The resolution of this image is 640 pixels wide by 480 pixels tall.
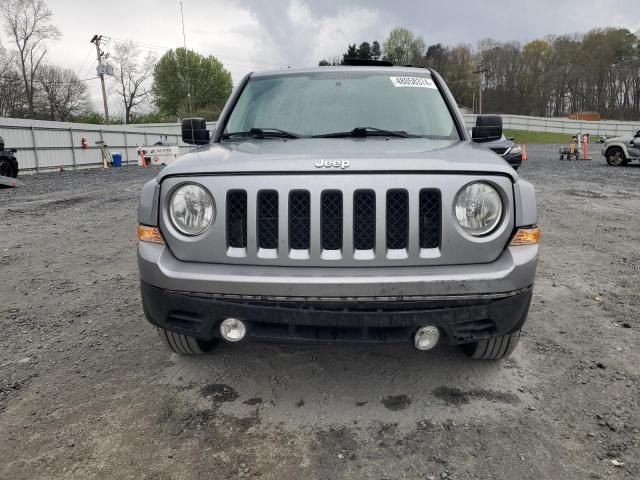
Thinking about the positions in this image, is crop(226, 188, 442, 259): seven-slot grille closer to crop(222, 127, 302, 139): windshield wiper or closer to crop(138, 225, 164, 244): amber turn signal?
crop(138, 225, 164, 244): amber turn signal

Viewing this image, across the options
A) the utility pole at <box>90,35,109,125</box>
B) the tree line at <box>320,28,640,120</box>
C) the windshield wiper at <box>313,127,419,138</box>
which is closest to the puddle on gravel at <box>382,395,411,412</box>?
the windshield wiper at <box>313,127,419,138</box>

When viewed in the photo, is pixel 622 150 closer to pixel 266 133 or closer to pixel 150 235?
pixel 266 133

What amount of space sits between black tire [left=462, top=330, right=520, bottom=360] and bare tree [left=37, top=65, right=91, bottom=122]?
5331cm

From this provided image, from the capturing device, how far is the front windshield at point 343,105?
3.08 meters

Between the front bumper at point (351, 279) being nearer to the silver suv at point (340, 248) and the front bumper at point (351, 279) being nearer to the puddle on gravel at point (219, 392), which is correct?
the silver suv at point (340, 248)

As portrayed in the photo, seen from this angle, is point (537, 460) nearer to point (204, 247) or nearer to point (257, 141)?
point (204, 247)

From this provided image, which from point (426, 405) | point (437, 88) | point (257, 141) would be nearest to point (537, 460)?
point (426, 405)

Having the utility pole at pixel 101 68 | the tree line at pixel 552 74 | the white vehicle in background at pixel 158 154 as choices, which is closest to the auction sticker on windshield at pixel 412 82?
the white vehicle in background at pixel 158 154

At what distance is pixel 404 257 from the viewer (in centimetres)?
206

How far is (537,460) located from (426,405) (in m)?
0.57

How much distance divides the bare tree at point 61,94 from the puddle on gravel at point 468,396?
5336 centimetres

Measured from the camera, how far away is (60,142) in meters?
23.0

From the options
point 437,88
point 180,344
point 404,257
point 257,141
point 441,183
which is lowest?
point 180,344

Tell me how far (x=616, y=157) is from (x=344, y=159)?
1978cm
